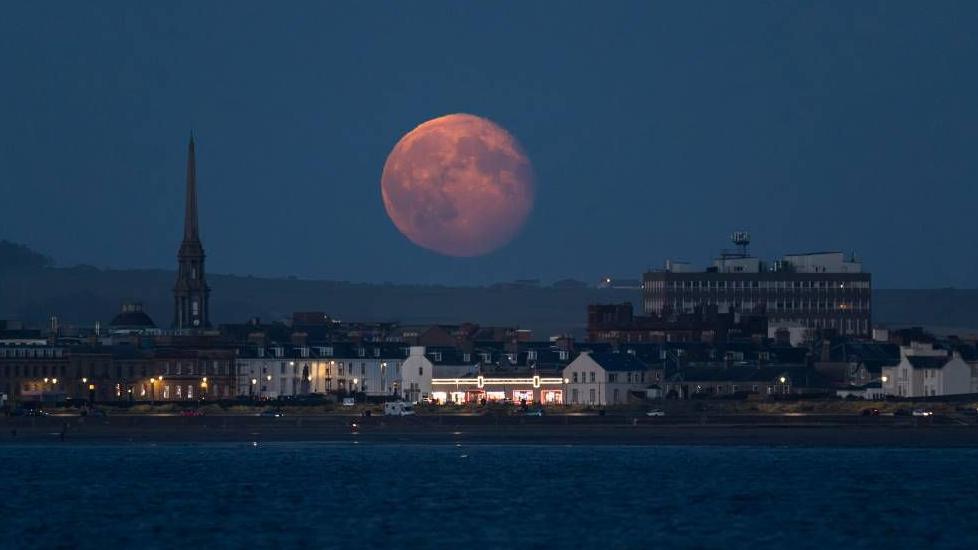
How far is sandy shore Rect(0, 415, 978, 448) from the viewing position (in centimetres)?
14250

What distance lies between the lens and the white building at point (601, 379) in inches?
7052

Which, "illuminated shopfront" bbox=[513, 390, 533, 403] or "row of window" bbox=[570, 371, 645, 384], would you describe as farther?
"illuminated shopfront" bbox=[513, 390, 533, 403]

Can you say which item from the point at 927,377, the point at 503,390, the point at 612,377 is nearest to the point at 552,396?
the point at 503,390

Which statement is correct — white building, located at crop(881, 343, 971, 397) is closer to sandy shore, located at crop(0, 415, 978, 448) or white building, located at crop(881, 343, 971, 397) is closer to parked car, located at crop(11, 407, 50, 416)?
sandy shore, located at crop(0, 415, 978, 448)

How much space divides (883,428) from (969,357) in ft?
131

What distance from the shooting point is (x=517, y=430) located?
15262cm

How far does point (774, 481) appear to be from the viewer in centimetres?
11569

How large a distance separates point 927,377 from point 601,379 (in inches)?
909

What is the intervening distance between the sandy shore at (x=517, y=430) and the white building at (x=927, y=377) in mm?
25583

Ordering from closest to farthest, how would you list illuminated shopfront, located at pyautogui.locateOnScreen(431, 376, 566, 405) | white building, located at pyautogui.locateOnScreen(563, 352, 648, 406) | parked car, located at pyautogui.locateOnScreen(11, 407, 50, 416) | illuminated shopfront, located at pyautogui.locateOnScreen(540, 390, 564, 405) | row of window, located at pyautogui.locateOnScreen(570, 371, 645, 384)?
parked car, located at pyautogui.locateOnScreen(11, 407, 50, 416) → white building, located at pyautogui.locateOnScreen(563, 352, 648, 406) → row of window, located at pyautogui.locateOnScreen(570, 371, 645, 384) → illuminated shopfront, located at pyautogui.locateOnScreen(540, 390, 564, 405) → illuminated shopfront, located at pyautogui.locateOnScreen(431, 376, 566, 405)

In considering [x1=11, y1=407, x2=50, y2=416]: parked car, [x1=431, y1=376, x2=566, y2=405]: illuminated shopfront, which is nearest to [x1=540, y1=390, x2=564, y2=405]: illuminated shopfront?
[x1=431, y1=376, x2=566, y2=405]: illuminated shopfront

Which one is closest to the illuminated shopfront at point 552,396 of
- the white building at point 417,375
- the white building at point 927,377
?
the white building at point 417,375

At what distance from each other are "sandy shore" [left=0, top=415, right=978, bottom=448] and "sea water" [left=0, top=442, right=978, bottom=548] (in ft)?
5.78

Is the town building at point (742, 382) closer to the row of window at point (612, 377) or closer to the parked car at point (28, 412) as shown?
the row of window at point (612, 377)
